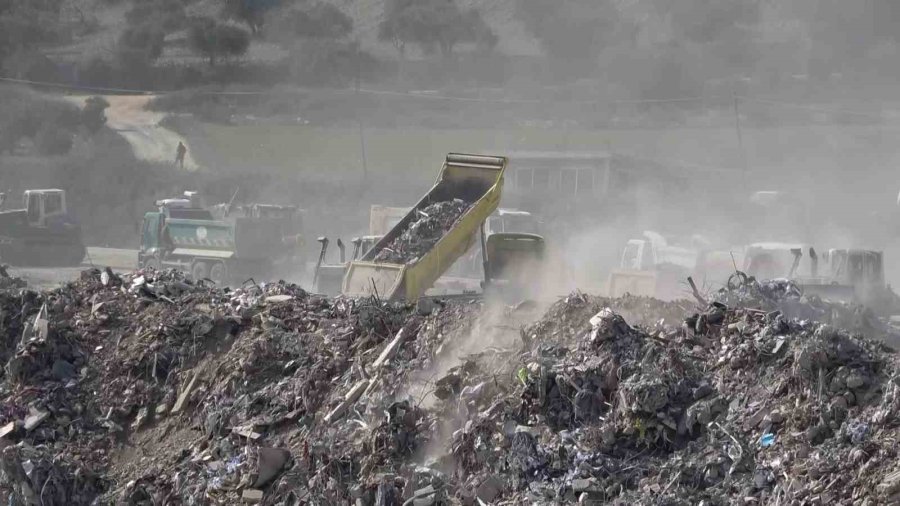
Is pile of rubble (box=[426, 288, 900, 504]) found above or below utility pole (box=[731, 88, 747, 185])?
below

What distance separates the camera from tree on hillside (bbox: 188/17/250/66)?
162 ft

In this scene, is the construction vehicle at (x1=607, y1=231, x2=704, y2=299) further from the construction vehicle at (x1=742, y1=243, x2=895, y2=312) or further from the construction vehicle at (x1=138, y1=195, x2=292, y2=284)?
the construction vehicle at (x1=138, y1=195, x2=292, y2=284)

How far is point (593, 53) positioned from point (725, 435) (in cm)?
4246

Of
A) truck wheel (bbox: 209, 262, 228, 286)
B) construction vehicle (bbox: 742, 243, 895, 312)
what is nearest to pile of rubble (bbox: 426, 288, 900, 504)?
construction vehicle (bbox: 742, 243, 895, 312)

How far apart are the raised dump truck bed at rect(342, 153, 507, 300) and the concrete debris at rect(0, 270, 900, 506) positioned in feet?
8.07

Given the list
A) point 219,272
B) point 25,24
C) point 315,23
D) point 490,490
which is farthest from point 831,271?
point 25,24

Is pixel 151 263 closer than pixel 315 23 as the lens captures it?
Yes

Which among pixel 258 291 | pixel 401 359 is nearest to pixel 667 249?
pixel 258 291

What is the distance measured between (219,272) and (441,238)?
10163mm

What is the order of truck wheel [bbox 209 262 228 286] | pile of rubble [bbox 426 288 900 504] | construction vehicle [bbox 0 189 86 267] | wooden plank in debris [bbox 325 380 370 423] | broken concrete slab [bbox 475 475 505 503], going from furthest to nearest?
construction vehicle [bbox 0 189 86 267] → truck wheel [bbox 209 262 228 286] → wooden plank in debris [bbox 325 380 370 423] → broken concrete slab [bbox 475 475 505 503] → pile of rubble [bbox 426 288 900 504]

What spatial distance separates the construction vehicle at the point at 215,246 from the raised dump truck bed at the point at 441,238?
8.32m

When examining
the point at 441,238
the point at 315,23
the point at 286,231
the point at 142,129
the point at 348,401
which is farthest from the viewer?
the point at 315,23

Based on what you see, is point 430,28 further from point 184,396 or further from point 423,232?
point 184,396

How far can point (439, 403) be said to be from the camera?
8.73 m
